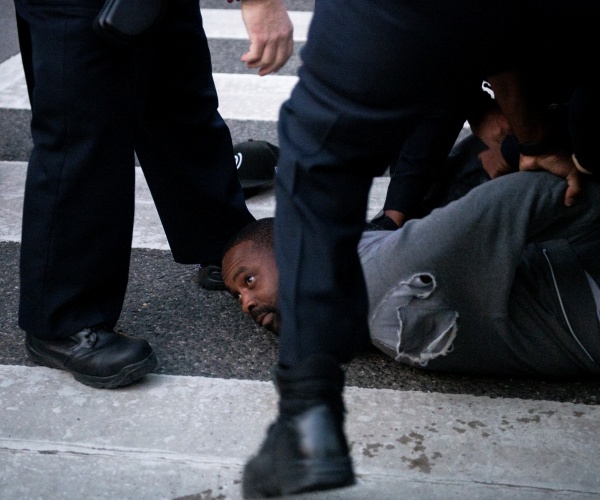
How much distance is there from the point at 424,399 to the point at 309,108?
103 cm

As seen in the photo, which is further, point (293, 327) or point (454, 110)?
point (454, 110)

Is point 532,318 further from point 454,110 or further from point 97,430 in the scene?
point 97,430

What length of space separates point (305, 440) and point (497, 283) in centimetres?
91

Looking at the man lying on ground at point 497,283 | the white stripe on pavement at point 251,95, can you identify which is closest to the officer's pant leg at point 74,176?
the man lying on ground at point 497,283

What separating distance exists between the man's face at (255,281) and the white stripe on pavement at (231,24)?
10.7 ft

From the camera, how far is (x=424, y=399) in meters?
2.27

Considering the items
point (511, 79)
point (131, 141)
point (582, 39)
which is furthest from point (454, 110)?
point (582, 39)

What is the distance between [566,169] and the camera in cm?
222

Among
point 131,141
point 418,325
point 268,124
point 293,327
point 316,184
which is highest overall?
point 316,184

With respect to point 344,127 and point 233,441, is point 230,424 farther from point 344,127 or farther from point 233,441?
point 344,127

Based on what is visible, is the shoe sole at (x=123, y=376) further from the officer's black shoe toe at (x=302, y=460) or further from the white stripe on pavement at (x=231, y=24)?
the white stripe on pavement at (x=231, y=24)

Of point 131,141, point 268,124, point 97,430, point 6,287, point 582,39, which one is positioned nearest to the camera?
point 582,39

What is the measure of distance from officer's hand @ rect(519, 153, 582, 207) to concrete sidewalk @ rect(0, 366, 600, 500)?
50cm

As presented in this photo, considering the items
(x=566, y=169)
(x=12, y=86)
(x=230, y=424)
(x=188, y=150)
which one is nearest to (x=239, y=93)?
(x=12, y=86)
